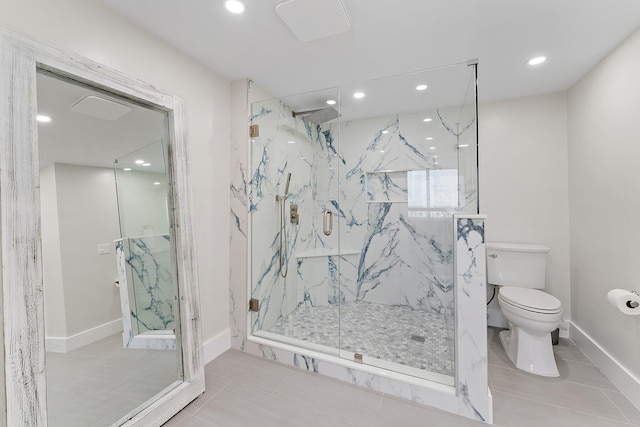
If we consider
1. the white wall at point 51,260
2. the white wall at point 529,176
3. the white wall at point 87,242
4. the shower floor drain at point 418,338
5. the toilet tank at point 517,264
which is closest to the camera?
the white wall at point 51,260

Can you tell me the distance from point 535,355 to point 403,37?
2449 millimetres

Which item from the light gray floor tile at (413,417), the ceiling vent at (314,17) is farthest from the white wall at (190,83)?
the light gray floor tile at (413,417)

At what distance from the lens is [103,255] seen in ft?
4.46

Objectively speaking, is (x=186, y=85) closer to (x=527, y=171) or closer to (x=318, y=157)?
(x=318, y=157)

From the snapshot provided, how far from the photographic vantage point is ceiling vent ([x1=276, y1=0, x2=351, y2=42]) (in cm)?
135

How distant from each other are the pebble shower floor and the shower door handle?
785 mm


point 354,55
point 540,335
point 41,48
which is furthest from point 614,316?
point 41,48

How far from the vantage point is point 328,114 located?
98.9 inches

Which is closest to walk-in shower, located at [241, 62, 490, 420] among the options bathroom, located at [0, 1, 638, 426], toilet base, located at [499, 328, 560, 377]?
bathroom, located at [0, 1, 638, 426]

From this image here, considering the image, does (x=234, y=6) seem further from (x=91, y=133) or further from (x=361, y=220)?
(x=361, y=220)

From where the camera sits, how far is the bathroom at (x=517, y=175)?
1.48m

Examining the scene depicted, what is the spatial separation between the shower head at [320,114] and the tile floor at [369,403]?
7.30ft

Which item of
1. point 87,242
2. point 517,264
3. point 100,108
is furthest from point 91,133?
point 517,264

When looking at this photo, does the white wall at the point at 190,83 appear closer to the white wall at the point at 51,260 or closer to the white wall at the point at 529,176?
the white wall at the point at 51,260
